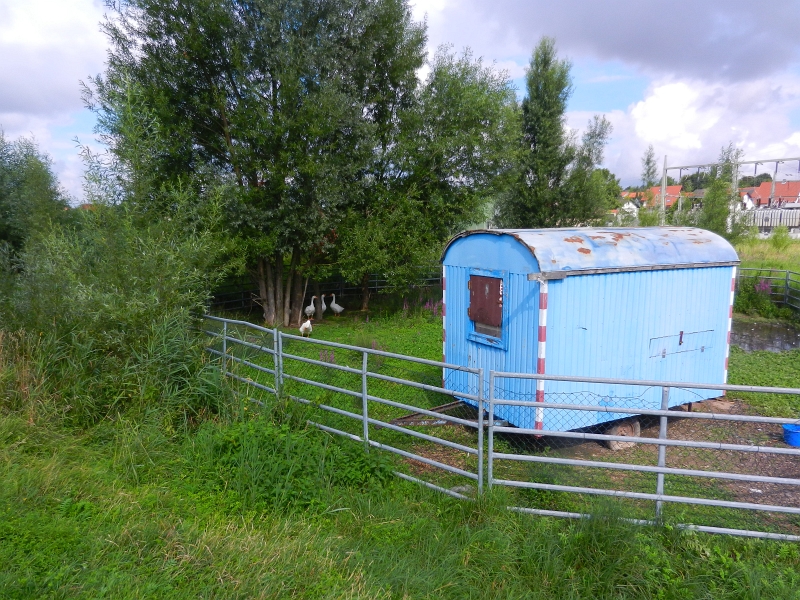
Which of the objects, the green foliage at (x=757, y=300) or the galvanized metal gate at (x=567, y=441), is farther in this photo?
the green foliage at (x=757, y=300)

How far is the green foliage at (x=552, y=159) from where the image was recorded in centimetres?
2439

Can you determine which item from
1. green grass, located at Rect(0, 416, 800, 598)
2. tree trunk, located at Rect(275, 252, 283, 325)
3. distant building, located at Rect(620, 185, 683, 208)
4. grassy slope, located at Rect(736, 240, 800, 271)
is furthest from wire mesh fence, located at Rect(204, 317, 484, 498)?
distant building, located at Rect(620, 185, 683, 208)

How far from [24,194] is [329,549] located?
1649 centimetres

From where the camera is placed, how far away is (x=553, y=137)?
24.4 m

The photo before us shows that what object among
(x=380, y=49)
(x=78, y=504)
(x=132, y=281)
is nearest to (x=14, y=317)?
(x=132, y=281)

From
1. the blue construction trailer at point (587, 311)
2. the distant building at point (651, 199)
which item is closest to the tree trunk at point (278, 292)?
the blue construction trailer at point (587, 311)

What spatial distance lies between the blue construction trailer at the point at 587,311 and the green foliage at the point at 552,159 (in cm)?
1685

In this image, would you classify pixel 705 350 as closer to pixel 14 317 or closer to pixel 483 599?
pixel 483 599

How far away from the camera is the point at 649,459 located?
6762mm

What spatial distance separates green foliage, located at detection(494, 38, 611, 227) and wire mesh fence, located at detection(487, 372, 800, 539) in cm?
1693

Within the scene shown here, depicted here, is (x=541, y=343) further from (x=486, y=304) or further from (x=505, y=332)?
(x=486, y=304)

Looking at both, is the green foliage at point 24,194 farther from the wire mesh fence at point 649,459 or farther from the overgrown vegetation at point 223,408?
the wire mesh fence at point 649,459

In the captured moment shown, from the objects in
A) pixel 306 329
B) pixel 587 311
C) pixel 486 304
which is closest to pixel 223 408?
pixel 486 304

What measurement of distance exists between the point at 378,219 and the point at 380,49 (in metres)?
4.52
